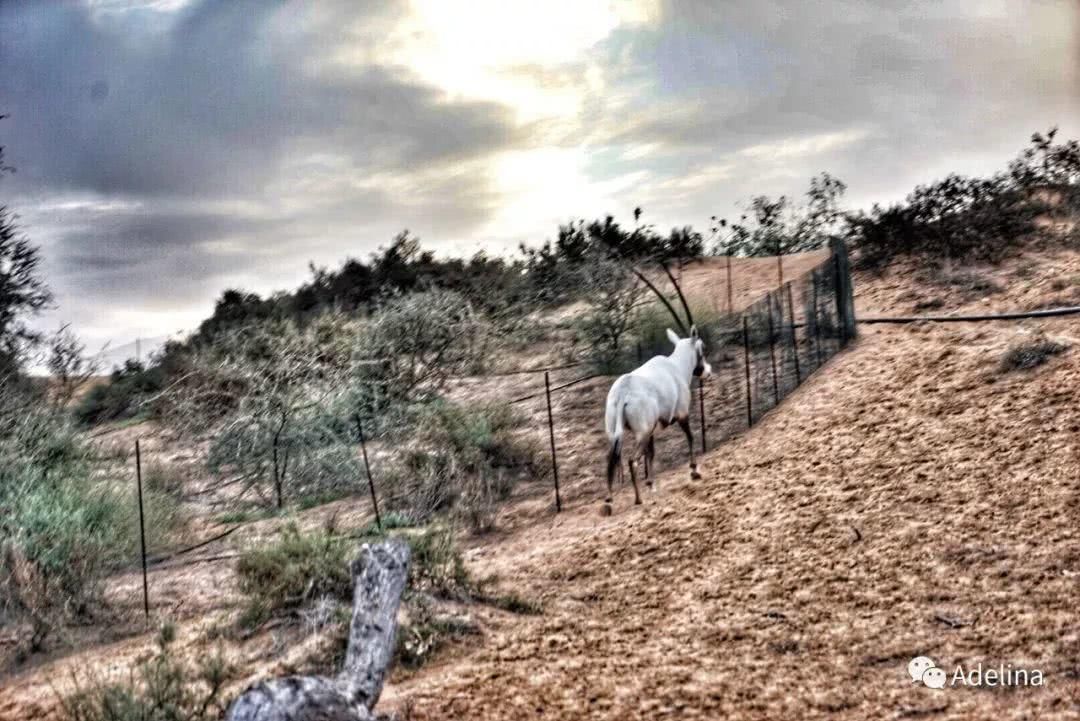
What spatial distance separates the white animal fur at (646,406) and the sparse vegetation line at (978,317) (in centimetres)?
519

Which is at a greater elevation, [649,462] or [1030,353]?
[1030,353]

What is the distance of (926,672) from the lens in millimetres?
7422

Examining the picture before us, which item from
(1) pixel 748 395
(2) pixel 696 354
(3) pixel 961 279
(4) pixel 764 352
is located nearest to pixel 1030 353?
(1) pixel 748 395

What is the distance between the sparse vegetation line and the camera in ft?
52.3

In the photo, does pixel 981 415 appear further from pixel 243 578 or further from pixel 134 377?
pixel 134 377

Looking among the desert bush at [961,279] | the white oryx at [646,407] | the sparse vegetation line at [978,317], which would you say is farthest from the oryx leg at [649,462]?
the desert bush at [961,279]

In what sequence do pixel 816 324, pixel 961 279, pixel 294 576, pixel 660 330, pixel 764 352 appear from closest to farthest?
pixel 294 576 < pixel 764 352 < pixel 816 324 < pixel 660 330 < pixel 961 279

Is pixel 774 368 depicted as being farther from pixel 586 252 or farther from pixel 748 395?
pixel 586 252

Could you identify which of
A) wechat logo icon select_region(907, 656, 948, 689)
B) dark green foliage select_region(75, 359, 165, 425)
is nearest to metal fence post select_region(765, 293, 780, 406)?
wechat logo icon select_region(907, 656, 948, 689)

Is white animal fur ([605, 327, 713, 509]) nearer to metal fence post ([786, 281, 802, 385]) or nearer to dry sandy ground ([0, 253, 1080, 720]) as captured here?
dry sandy ground ([0, 253, 1080, 720])

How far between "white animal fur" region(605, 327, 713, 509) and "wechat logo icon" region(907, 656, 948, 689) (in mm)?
5561

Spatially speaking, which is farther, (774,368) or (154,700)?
(774,368)

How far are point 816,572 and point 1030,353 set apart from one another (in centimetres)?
603

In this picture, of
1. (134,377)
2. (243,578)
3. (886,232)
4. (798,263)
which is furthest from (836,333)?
(134,377)
